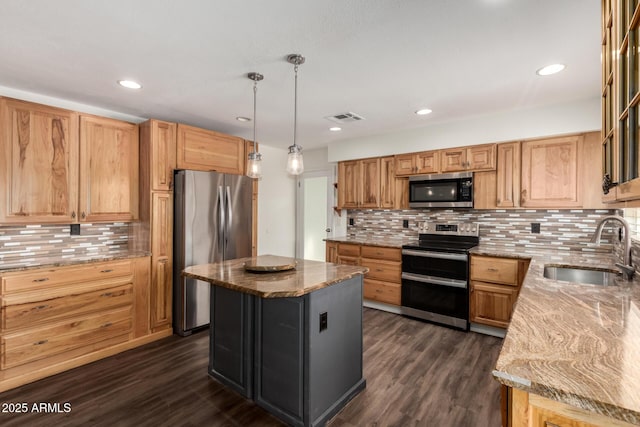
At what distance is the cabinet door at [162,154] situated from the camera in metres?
3.22

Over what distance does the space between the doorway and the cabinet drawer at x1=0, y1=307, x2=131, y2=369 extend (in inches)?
124

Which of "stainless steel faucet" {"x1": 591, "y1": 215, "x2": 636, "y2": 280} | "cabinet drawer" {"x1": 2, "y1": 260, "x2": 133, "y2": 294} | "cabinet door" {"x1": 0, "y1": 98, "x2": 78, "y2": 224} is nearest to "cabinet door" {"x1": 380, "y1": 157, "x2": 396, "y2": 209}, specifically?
"stainless steel faucet" {"x1": 591, "y1": 215, "x2": 636, "y2": 280}

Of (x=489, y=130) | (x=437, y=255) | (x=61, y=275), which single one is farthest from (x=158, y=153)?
(x=489, y=130)

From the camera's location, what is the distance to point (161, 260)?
330 cm

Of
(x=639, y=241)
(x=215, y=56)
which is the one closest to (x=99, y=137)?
(x=215, y=56)

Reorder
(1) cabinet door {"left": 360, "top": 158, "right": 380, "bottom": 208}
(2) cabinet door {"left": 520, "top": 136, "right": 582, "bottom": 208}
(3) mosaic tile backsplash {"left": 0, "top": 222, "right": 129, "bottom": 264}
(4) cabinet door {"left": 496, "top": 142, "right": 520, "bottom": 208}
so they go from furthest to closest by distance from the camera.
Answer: (1) cabinet door {"left": 360, "top": 158, "right": 380, "bottom": 208}
(4) cabinet door {"left": 496, "top": 142, "right": 520, "bottom": 208}
(2) cabinet door {"left": 520, "top": 136, "right": 582, "bottom": 208}
(3) mosaic tile backsplash {"left": 0, "top": 222, "right": 129, "bottom": 264}

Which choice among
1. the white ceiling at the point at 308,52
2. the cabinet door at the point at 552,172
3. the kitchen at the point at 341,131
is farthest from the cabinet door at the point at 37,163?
the cabinet door at the point at 552,172

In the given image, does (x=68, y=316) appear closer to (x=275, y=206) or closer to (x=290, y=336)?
(x=290, y=336)

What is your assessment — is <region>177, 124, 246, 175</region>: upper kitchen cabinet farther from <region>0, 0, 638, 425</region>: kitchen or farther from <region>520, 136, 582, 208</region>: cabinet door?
<region>520, 136, 582, 208</region>: cabinet door

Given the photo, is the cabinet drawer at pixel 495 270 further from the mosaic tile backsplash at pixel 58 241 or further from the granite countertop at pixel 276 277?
the mosaic tile backsplash at pixel 58 241

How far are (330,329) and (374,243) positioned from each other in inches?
87.6

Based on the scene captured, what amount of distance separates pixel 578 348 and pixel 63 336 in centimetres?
350

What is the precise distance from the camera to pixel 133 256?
308cm

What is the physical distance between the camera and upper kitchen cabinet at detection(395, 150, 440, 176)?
3969 mm
